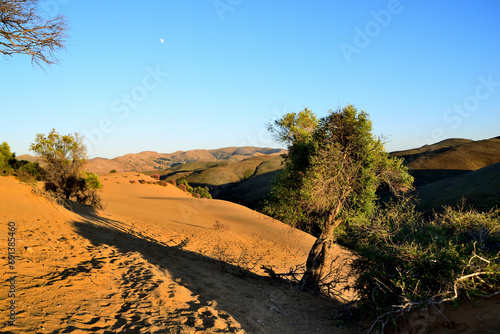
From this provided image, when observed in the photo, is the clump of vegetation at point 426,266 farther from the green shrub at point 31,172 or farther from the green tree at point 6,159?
the green tree at point 6,159

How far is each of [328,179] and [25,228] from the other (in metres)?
9.40

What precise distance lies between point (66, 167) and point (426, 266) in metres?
20.9

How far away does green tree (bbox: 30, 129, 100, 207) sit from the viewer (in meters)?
18.2

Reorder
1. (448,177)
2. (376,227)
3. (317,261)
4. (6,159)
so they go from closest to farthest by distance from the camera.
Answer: (376,227), (317,261), (6,159), (448,177)

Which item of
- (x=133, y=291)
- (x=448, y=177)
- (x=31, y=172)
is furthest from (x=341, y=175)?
(x=448, y=177)

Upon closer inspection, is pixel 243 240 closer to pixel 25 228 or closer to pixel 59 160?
pixel 25 228

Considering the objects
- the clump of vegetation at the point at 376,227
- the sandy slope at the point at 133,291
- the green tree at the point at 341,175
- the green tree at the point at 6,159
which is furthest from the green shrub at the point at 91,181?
the green tree at the point at 341,175

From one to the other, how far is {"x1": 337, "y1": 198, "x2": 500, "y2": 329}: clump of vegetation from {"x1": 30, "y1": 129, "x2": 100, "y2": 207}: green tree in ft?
59.4

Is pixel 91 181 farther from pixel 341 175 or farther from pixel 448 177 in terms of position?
pixel 448 177

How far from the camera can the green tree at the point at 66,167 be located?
59.7 feet

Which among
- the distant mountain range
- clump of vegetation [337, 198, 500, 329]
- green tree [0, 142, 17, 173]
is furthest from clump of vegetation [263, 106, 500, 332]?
green tree [0, 142, 17, 173]

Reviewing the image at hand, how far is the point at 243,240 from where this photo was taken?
17.5 m

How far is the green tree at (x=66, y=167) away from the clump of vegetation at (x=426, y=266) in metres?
18.1

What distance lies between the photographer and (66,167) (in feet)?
61.1
